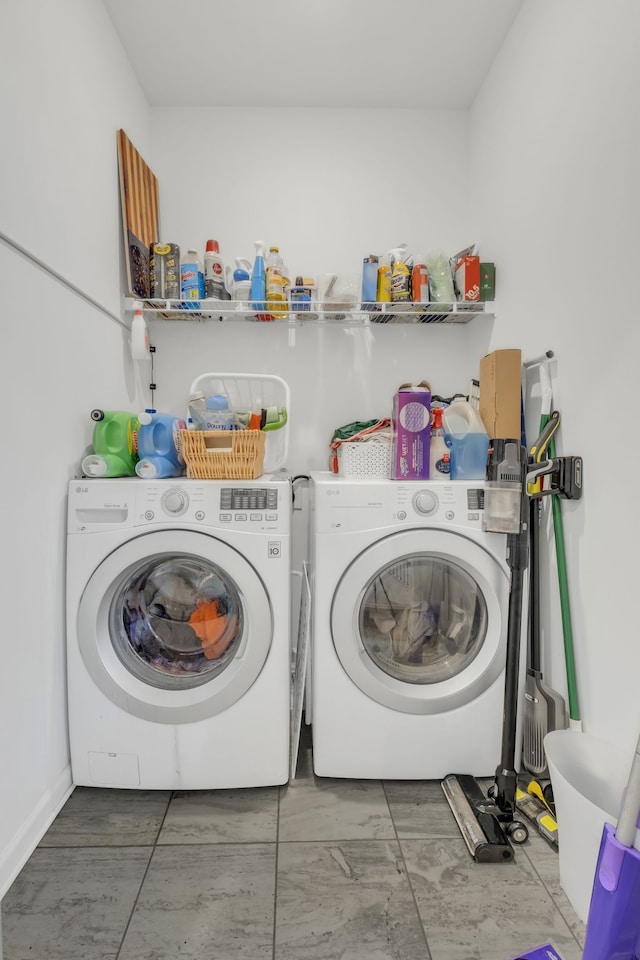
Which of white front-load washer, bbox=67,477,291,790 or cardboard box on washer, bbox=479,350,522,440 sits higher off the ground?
cardboard box on washer, bbox=479,350,522,440

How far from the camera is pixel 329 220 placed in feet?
7.40

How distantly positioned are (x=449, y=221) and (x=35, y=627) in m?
2.35

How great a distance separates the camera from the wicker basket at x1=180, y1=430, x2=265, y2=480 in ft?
5.00

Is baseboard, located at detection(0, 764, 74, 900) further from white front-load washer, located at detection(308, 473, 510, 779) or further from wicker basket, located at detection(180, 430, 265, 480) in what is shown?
wicker basket, located at detection(180, 430, 265, 480)

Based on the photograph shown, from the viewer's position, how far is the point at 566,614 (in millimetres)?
1428

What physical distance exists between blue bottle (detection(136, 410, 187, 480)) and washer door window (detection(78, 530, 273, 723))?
9.0 inches

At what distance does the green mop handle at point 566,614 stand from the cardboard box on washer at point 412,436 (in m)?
0.38

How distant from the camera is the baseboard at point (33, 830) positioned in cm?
119

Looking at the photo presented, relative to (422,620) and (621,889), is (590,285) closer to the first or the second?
(422,620)

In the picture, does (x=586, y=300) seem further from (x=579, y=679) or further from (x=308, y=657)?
Result: (x=308, y=657)

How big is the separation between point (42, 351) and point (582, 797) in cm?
176

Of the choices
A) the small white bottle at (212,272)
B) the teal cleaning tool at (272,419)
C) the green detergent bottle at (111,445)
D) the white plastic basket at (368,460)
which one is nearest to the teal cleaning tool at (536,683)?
the white plastic basket at (368,460)

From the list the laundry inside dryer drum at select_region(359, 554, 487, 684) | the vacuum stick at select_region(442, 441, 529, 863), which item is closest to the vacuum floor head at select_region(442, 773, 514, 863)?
the vacuum stick at select_region(442, 441, 529, 863)

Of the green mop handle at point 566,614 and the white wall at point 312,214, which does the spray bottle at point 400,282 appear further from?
the green mop handle at point 566,614
